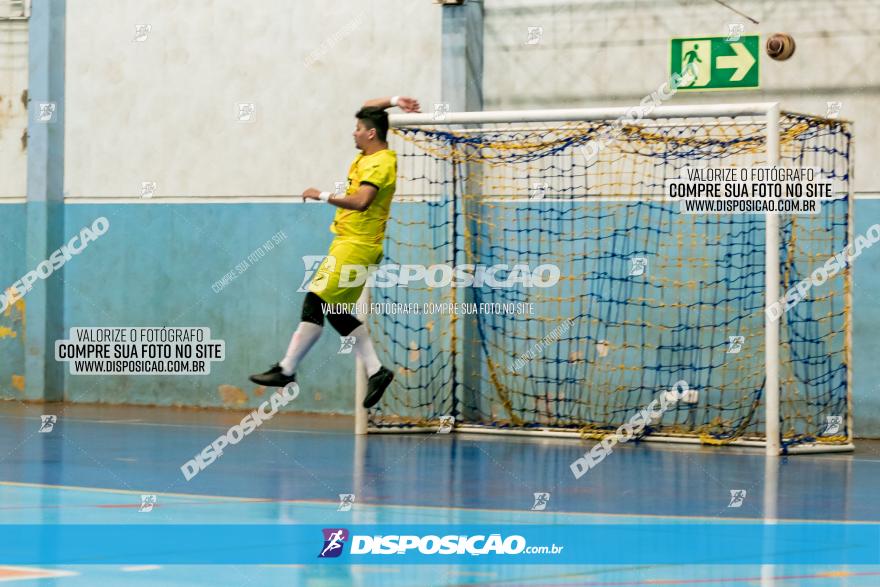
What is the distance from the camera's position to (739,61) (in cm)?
1412

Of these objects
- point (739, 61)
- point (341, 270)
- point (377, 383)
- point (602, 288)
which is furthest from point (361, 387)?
point (739, 61)

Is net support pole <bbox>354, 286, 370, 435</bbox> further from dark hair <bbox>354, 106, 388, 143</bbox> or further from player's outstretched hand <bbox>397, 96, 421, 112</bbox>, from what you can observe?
player's outstretched hand <bbox>397, 96, 421, 112</bbox>

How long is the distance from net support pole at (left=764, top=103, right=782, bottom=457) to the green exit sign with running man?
7.02ft

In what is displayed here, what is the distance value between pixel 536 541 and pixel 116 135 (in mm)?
10822

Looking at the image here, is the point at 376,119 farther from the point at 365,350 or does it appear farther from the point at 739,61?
the point at 739,61

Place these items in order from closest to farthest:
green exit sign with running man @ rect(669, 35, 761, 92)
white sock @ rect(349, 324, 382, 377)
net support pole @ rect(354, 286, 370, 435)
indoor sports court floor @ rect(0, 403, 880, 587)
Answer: indoor sports court floor @ rect(0, 403, 880, 587) < white sock @ rect(349, 324, 382, 377) < net support pole @ rect(354, 286, 370, 435) < green exit sign with running man @ rect(669, 35, 761, 92)

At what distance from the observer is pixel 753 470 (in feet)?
35.9

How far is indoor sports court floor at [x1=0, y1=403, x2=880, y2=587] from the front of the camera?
6.45 meters

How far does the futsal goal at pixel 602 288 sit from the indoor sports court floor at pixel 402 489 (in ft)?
3.36

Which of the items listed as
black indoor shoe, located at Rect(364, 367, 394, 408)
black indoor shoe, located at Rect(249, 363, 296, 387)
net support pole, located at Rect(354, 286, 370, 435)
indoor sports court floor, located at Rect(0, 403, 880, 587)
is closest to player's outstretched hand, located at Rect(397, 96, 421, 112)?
black indoor shoe, located at Rect(364, 367, 394, 408)

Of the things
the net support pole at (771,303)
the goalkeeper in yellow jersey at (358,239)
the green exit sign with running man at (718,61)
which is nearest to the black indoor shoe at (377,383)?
the goalkeeper in yellow jersey at (358,239)

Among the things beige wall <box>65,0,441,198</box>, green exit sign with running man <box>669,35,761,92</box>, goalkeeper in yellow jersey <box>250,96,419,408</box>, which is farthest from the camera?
beige wall <box>65,0,441,198</box>

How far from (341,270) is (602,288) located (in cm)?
425

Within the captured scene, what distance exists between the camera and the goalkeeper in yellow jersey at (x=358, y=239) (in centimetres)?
1058
